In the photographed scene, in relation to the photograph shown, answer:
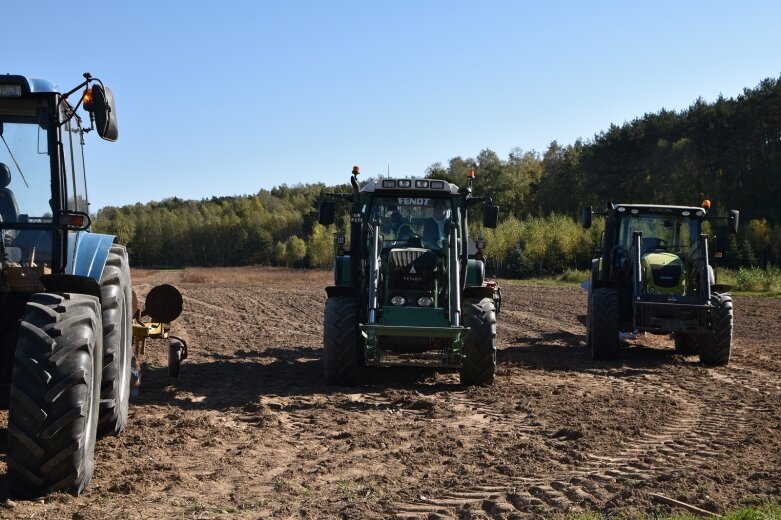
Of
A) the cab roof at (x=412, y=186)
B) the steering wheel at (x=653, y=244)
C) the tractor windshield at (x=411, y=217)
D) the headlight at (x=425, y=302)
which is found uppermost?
the cab roof at (x=412, y=186)

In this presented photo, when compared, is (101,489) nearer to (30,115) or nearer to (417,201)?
(30,115)

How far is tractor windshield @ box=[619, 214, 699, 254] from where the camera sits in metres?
12.8

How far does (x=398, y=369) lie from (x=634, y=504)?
6272 millimetres

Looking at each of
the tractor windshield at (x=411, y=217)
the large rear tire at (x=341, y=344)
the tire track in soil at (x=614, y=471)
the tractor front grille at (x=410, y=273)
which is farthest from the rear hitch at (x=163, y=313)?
the tire track in soil at (x=614, y=471)

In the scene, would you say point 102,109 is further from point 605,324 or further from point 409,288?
point 605,324

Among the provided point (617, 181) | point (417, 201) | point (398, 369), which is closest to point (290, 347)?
point (398, 369)

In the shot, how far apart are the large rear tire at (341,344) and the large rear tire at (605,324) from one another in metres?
4.30

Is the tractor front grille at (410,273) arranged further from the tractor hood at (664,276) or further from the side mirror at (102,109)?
the side mirror at (102,109)

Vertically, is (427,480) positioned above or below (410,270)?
below

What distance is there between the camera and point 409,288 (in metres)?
9.83

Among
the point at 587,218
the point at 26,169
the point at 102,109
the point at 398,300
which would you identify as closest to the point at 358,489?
the point at 102,109

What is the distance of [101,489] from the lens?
5.05 m

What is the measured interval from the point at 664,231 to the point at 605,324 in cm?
208

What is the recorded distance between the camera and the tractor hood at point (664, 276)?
12.3 metres
